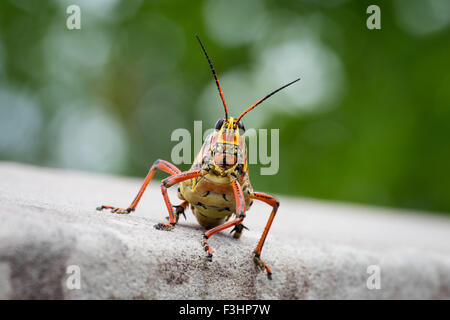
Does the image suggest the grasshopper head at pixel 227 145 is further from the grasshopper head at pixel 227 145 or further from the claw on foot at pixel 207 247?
the claw on foot at pixel 207 247

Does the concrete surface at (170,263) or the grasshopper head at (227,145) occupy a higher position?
the grasshopper head at (227,145)

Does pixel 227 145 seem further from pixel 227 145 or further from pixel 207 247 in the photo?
pixel 207 247

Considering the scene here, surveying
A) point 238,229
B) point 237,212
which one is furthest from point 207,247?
point 238,229

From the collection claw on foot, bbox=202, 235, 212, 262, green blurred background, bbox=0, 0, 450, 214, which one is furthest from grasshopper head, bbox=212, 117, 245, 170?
green blurred background, bbox=0, 0, 450, 214

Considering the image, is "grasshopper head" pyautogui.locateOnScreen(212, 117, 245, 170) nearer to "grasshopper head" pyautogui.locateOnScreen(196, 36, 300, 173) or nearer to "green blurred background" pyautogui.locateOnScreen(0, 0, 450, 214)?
"grasshopper head" pyautogui.locateOnScreen(196, 36, 300, 173)

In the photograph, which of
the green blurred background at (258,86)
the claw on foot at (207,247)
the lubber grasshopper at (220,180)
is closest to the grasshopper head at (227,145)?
the lubber grasshopper at (220,180)
